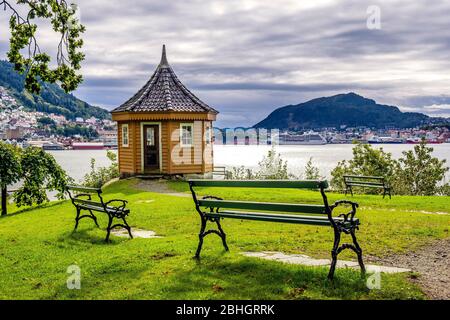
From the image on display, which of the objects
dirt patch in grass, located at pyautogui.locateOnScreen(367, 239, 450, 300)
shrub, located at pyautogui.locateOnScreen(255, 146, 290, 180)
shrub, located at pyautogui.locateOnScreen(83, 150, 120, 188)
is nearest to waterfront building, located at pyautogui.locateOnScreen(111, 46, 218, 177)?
shrub, located at pyautogui.locateOnScreen(255, 146, 290, 180)

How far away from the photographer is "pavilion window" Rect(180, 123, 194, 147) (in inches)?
1011

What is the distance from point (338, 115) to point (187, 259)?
168m

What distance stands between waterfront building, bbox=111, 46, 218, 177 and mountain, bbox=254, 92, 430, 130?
127 meters

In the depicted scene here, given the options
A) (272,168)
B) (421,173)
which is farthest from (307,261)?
(421,173)

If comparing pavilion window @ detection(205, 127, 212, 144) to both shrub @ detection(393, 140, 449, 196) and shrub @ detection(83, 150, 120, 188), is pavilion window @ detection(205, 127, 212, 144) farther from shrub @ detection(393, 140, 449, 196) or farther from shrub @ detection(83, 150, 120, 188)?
shrub @ detection(393, 140, 449, 196)

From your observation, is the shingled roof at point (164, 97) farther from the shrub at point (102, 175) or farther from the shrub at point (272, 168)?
the shrub at point (102, 175)

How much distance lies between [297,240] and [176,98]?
18.4m

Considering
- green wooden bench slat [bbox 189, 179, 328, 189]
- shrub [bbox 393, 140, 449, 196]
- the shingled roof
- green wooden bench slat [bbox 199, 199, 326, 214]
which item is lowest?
shrub [bbox 393, 140, 449, 196]

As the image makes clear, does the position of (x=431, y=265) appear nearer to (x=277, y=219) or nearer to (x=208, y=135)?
(x=277, y=219)

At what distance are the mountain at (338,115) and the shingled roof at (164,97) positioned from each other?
413 feet

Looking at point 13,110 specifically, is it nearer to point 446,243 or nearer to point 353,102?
point 353,102

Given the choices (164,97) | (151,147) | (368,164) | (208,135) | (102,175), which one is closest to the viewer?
(151,147)

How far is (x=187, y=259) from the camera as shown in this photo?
24.7 feet
